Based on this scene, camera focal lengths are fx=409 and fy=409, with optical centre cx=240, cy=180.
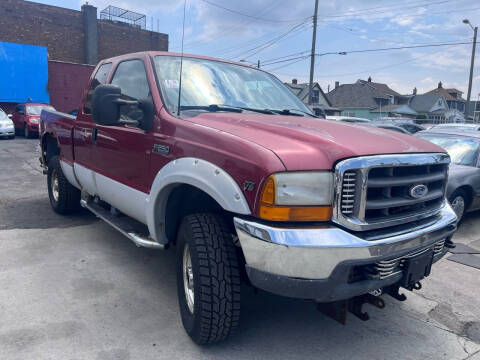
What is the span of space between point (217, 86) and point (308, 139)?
1402mm

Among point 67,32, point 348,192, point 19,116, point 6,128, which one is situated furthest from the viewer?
point 67,32

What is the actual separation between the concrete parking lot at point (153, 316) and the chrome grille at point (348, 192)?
3.72ft

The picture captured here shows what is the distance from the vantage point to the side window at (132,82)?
11.7 ft

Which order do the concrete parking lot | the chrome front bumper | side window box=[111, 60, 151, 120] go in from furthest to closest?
side window box=[111, 60, 151, 120], the concrete parking lot, the chrome front bumper

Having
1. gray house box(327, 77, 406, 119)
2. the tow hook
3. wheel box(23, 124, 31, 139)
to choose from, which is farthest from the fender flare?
gray house box(327, 77, 406, 119)

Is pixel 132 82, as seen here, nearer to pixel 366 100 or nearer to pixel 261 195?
pixel 261 195

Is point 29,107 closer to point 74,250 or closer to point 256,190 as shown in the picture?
point 74,250

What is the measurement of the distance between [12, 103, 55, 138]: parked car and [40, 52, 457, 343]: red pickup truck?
1547cm

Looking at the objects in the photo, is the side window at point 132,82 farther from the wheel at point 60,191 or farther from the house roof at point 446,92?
the house roof at point 446,92

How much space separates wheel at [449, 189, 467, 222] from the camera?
19.5 feet

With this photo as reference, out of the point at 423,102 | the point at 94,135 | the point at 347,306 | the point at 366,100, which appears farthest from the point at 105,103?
the point at 423,102

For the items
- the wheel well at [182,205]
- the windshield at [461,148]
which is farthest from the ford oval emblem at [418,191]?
the windshield at [461,148]

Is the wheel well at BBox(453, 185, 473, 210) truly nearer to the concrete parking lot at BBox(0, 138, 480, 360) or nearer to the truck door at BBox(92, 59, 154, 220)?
the concrete parking lot at BBox(0, 138, 480, 360)

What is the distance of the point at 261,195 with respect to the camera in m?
2.29
